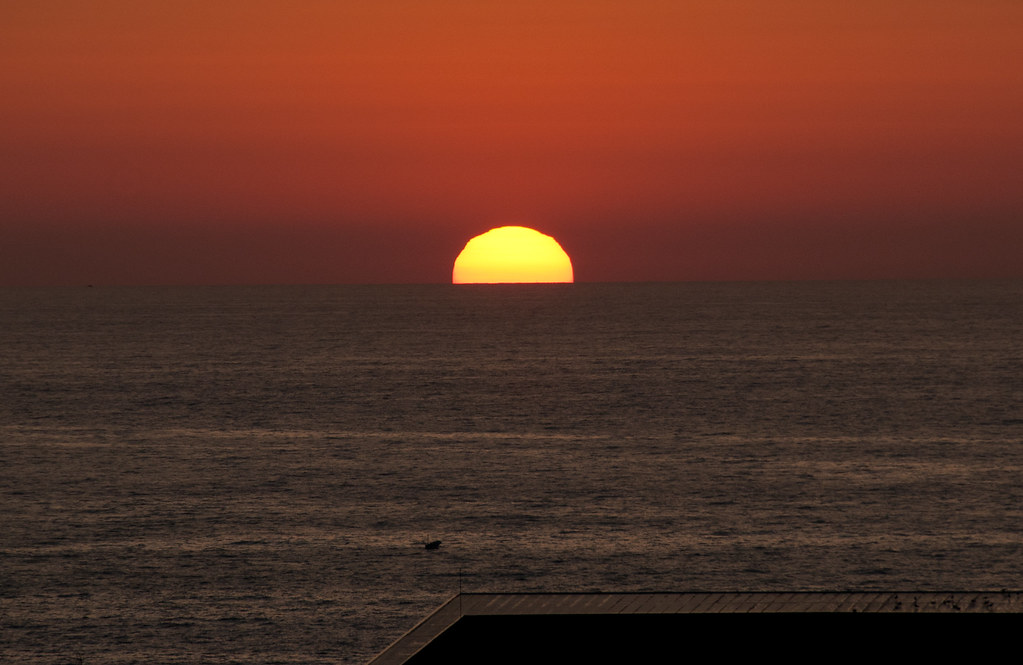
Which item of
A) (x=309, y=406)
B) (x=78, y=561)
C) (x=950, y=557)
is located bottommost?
(x=950, y=557)

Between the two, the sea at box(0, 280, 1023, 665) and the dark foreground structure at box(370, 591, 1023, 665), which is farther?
the sea at box(0, 280, 1023, 665)

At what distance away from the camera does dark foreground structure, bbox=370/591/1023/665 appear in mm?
20703

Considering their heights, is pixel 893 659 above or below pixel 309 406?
below

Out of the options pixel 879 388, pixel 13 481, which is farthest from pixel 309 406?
pixel 879 388

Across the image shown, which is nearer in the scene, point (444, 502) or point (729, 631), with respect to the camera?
point (729, 631)

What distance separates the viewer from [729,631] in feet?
69.4

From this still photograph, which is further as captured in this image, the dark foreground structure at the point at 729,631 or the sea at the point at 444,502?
the sea at the point at 444,502

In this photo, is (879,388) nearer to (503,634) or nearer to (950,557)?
(950,557)

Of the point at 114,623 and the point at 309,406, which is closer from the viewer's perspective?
the point at 114,623

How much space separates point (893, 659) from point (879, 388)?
104019 millimetres

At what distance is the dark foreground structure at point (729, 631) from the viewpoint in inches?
815

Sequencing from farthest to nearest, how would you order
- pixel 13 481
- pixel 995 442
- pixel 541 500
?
pixel 995 442, pixel 13 481, pixel 541 500

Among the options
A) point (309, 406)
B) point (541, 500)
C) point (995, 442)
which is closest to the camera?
point (541, 500)

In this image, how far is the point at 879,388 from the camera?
396ft
